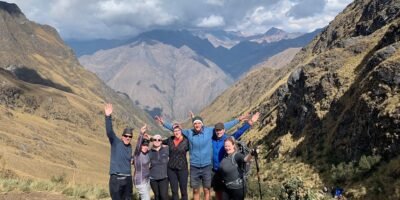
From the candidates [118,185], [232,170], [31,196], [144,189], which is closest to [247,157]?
[232,170]

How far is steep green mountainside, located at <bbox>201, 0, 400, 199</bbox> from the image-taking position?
35.8m

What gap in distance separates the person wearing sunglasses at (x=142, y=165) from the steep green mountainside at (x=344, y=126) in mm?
4439

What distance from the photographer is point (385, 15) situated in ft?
289

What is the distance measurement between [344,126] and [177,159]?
137 feet

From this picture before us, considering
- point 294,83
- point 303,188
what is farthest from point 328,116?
point 303,188

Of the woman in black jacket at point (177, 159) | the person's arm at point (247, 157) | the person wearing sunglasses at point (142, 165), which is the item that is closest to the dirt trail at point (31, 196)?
the person wearing sunglasses at point (142, 165)

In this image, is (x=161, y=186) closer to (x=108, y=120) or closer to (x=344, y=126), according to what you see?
(x=108, y=120)

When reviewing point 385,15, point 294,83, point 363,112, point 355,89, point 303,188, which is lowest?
point 303,188

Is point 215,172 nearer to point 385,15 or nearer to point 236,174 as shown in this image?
point 236,174

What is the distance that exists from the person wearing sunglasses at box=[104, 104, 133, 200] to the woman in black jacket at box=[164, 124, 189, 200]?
1.34m

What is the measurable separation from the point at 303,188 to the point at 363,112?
3600 cm

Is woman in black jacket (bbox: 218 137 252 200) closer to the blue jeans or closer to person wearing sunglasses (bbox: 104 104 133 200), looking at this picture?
the blue jeans

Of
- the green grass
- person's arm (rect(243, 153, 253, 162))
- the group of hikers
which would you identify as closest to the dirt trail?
the green grass

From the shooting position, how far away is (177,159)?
13.5m
